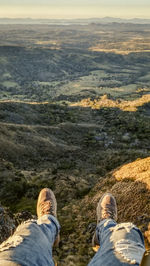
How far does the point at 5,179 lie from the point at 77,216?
21.7 feet

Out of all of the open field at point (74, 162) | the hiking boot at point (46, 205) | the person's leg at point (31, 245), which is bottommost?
the open field at point (74, 162)

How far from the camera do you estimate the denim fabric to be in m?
2.89

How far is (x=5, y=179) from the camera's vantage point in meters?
13.5

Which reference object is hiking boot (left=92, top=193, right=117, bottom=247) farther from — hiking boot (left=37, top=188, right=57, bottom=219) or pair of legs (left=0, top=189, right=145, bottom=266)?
hiking boot (left=37, top=188, right=57, bottom=219)

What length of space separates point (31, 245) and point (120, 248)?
117 centimetres

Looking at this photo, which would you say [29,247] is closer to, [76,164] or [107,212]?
[107,212]

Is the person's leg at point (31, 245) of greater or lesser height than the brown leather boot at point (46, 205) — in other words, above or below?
above

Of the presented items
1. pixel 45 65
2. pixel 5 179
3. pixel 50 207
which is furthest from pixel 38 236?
pixel 45 65

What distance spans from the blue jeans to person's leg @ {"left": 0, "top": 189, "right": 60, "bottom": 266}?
0.66 m

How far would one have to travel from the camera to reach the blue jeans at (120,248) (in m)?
2.89

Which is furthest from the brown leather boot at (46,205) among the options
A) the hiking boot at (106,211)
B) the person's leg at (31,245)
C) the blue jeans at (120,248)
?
the blue jeans at (120,248)

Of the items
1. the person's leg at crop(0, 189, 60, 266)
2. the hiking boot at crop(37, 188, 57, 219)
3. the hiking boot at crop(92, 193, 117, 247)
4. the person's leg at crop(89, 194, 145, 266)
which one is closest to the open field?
the hiking boot at crop(92, 193, 117, 247)

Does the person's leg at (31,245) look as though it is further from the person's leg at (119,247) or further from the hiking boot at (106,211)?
the hiking boot at (106,211)

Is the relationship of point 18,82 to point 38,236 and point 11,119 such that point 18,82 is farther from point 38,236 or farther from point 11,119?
point 38,236
